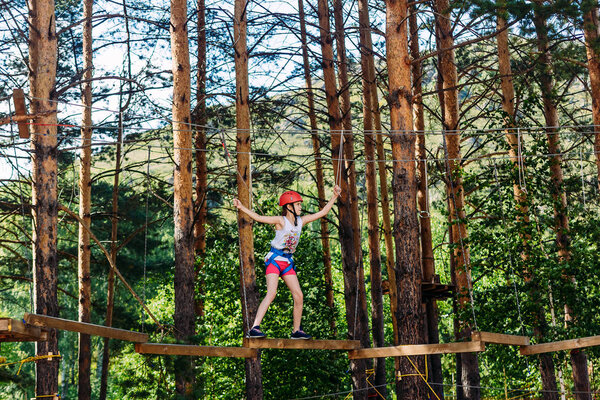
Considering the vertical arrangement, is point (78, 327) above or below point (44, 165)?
below

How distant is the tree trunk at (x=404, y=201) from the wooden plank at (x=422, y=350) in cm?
73

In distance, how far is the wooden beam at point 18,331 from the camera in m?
6.15

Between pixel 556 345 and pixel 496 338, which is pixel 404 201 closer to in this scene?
pixel 496 338

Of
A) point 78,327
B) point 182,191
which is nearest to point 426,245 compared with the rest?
point 182,191

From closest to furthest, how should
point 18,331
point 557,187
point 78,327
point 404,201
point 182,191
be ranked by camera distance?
1. point 18,331
2. point 78,327
3. point 404,201
4. point 182,191
5. point 557,187

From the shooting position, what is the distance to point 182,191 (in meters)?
10.5

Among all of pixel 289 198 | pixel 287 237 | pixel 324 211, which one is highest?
pixel 289 198

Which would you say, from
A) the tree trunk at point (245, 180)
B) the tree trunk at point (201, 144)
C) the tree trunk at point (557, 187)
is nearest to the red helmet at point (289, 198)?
the tree trunk at point (245, 180)

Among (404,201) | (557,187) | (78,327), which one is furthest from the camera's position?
(557,187)

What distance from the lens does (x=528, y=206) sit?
1111 cm

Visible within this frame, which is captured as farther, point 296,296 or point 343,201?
point 343,201

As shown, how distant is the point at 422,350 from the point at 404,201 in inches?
81.7

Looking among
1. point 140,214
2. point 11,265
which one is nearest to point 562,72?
point 140,214

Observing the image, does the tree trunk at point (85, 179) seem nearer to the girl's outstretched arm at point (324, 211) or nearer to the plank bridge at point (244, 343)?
the plank bridge at point (244, 343)
